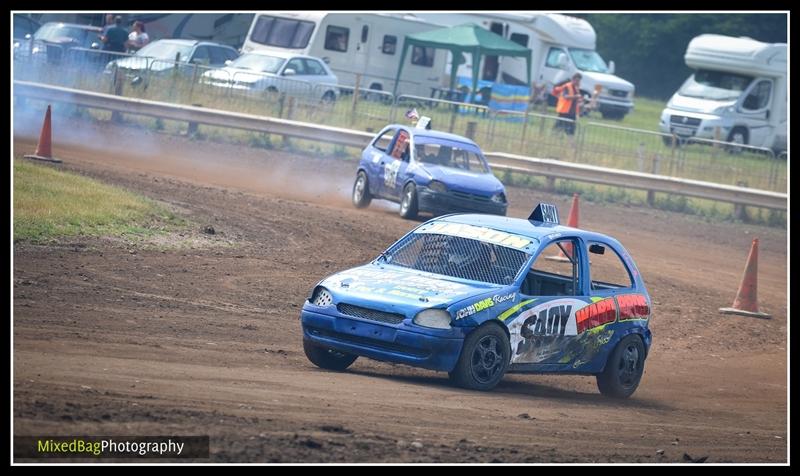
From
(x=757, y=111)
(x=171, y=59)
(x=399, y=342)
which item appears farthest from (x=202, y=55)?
(x=399, y=342)

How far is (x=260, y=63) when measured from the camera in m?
32.5

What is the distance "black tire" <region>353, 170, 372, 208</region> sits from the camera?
2112cm

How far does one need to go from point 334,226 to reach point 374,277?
26.7 feet

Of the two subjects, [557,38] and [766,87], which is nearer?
[766,87]

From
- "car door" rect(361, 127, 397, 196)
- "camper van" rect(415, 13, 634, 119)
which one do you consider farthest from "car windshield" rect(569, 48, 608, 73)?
"car door" rect(361, 127, 397, 196)

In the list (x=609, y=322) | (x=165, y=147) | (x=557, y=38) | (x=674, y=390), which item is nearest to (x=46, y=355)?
(x=609, y=322)

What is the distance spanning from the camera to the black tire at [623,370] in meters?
10.8

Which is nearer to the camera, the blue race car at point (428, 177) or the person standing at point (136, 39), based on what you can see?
the blue race car at point (428, 177)

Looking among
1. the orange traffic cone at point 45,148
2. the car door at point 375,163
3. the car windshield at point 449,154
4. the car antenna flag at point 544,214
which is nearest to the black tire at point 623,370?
the car antenna flag at point 544,214

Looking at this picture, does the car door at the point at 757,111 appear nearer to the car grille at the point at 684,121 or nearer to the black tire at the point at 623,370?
the car grille at the point at 684,121

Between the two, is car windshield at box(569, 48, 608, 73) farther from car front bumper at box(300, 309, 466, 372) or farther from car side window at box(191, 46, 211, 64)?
car front bumper at box(300, 309, 466, 372)

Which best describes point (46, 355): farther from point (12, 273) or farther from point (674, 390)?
point (674, 390)

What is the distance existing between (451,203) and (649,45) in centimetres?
3946

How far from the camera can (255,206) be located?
19.1 metres
